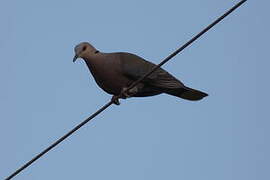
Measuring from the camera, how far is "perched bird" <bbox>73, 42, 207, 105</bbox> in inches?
310

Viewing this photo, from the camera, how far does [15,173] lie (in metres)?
5.20

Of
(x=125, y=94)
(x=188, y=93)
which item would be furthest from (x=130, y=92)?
(x=188, y=93)

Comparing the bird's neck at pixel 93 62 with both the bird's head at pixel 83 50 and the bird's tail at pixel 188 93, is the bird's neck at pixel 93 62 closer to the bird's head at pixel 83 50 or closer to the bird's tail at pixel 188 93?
the bird's head at pixel 83 50

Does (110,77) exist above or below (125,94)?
above

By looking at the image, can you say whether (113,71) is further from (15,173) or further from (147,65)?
(15,173)

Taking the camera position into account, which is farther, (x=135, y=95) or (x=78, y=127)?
(x=135, y=95)

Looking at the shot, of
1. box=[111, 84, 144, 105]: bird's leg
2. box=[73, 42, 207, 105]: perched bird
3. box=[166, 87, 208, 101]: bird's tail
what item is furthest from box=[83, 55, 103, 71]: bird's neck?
box=[166, 87, 208, 101]: bird's tail

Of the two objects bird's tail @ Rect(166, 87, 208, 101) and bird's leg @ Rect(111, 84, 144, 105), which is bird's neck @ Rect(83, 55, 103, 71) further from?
bird's tail @ Rect(166, 87, 208, 101)

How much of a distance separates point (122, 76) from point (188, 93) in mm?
714

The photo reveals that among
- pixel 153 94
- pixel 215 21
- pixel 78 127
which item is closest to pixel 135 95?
pixel 153 94

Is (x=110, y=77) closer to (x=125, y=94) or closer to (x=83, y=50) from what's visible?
(x=125, y=94)

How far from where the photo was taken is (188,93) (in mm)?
7930

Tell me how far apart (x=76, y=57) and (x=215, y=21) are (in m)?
3.06

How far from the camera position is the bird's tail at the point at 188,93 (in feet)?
25.8
